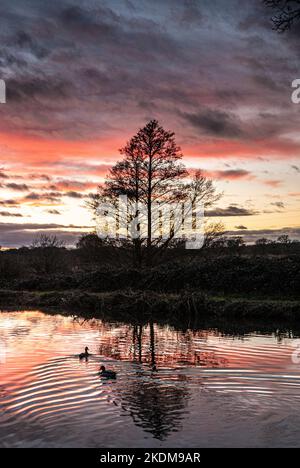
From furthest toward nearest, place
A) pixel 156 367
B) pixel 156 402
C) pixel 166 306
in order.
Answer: pixel 166 306 → pixel 156 367 → pixel 156 402

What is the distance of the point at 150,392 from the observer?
33.5 feet

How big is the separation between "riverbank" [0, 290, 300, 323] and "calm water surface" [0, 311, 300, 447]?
4.80 m

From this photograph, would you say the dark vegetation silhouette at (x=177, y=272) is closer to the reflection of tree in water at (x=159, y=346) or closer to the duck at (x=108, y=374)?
the reflection of tree in water at (x=159, y=346)

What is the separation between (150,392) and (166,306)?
13.7m

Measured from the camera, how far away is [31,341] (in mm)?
16156

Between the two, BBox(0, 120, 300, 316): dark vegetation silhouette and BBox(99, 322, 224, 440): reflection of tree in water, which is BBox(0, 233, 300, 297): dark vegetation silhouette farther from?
BBox(99, 322, 224, 440): reflection of tree in water

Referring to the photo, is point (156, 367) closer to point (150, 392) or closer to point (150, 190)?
point (150, 392)

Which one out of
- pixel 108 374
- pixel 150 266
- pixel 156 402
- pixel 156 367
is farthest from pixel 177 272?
pixel 156 402

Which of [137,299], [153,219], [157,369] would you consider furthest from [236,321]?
[153,219]

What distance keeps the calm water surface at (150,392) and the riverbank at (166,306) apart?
15.8 feet

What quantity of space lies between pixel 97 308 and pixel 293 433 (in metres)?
18.8

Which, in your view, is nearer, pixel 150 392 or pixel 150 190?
pixel 150 392

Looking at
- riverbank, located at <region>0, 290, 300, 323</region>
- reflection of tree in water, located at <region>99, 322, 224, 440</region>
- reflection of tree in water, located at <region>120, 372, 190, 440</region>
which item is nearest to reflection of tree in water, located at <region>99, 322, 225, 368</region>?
reflection of tree in water, located at <region>99, 322, 224, 440</region>
